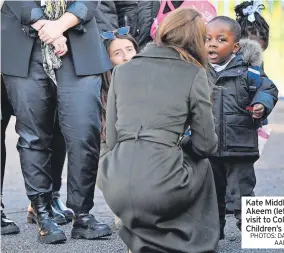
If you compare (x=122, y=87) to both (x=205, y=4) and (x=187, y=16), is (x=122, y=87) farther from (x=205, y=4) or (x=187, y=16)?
(x=205, y=4)

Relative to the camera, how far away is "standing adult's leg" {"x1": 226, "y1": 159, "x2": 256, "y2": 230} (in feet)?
17.7

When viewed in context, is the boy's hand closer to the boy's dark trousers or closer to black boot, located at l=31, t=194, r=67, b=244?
the boy's dark trousers

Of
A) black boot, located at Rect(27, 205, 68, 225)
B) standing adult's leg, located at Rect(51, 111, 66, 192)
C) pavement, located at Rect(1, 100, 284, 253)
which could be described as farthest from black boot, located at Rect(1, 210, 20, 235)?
standing adult's leg, located at Rect(51, 111, 66, 192)

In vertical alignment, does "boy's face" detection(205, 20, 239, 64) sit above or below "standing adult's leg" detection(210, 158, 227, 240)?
above

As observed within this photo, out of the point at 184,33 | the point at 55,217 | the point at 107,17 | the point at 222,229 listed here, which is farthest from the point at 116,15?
the point at 184,33

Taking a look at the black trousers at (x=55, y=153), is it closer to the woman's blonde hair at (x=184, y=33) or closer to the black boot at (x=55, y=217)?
the black boot at (x=55, y=217)

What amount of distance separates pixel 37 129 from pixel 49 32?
1.98 ft

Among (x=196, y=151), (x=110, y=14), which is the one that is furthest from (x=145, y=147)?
(x=110, y=14)

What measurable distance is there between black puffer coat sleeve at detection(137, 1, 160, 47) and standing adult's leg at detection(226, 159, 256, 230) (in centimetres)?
141

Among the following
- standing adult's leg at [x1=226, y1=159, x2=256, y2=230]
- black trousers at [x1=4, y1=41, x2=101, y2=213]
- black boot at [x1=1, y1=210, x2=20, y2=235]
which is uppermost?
black trousers at [x1=4, y1=41, x2=101, y2=213]

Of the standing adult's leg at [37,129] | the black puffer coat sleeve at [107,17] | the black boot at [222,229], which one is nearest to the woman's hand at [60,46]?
the standing adult's leg at [37,129]

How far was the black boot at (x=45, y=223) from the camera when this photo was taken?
5402mm

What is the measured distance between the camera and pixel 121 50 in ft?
19.5

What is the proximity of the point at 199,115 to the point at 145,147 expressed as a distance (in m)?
0.31
